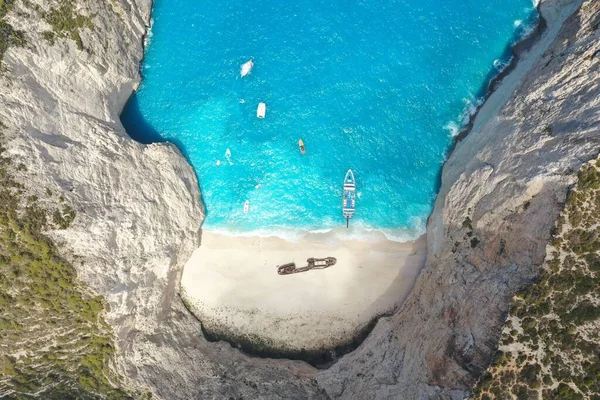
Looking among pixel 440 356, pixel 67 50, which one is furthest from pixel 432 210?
pixel 67 50

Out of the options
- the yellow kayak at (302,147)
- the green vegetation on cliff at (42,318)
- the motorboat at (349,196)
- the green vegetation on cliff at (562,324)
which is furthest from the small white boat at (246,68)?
the green vegetation on cliff at (562,324)

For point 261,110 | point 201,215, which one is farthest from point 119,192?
point 261,110

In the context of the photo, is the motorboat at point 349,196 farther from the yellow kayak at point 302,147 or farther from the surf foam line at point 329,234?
the yellow kayak at point 302,147

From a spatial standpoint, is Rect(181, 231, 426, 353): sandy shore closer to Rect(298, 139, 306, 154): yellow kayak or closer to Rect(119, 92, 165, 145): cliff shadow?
Rect(298, 139, 306, 154): yellow kayak

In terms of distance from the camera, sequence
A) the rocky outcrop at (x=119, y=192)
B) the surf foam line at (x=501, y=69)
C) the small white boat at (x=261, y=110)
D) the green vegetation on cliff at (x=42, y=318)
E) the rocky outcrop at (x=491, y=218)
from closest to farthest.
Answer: the rocky outcrop at (x=491, y=218), the green vegetation on cliff at (x=42, y=318), the rocky outcrop at (x=119, y=192), the small white boat at (x=261, y=110), the surf foam line at (x=501, y=69)

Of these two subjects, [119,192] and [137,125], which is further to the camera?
[137,125]

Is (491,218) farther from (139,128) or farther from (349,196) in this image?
(139,128)

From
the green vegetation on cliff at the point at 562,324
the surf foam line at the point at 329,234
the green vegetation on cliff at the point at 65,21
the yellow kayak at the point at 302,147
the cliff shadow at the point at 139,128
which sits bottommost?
the green vegetation on cliff at the point at 562,324
